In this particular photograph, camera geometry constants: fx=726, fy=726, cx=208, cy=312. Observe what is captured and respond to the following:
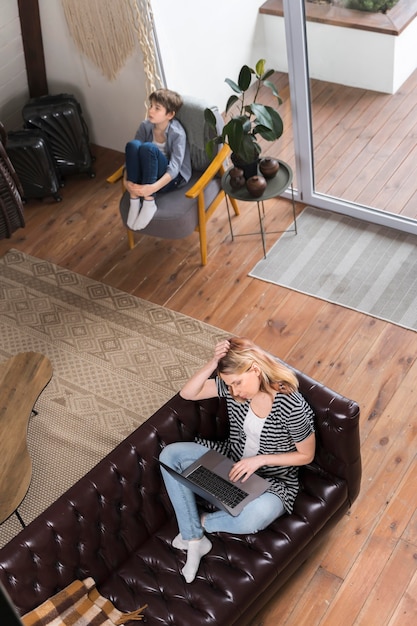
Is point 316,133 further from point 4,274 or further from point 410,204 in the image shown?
point 4,274

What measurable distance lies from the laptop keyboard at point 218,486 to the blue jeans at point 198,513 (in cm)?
5

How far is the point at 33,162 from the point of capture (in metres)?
4.96

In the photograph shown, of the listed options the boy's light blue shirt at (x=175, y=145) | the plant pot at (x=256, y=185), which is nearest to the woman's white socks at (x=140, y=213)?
the boy's light blue shirt at (x=175, y=145)

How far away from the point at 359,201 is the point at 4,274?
2322 mm

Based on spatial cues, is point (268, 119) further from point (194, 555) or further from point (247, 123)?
point (194, 555)

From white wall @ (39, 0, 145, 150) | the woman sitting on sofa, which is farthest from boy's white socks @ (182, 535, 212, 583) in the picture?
white wall @ (39, 0, 145, 150)

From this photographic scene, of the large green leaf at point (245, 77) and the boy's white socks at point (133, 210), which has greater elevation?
the large green leaf at point (245, 77)

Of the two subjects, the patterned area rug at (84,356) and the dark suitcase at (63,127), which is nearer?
the patterned area rug at (84,356)

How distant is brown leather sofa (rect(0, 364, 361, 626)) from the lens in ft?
8.36

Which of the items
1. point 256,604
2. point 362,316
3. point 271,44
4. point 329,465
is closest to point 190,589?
point 256,604

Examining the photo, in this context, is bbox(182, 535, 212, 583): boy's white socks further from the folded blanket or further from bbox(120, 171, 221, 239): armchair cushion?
bbox(120, 171, 221, 239): armchair cushion

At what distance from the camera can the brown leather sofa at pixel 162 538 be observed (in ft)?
8.36

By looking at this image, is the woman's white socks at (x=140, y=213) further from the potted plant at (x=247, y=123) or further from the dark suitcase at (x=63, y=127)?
the dark suitcase at (x=63, y=127)

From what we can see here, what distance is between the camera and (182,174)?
171 inches
